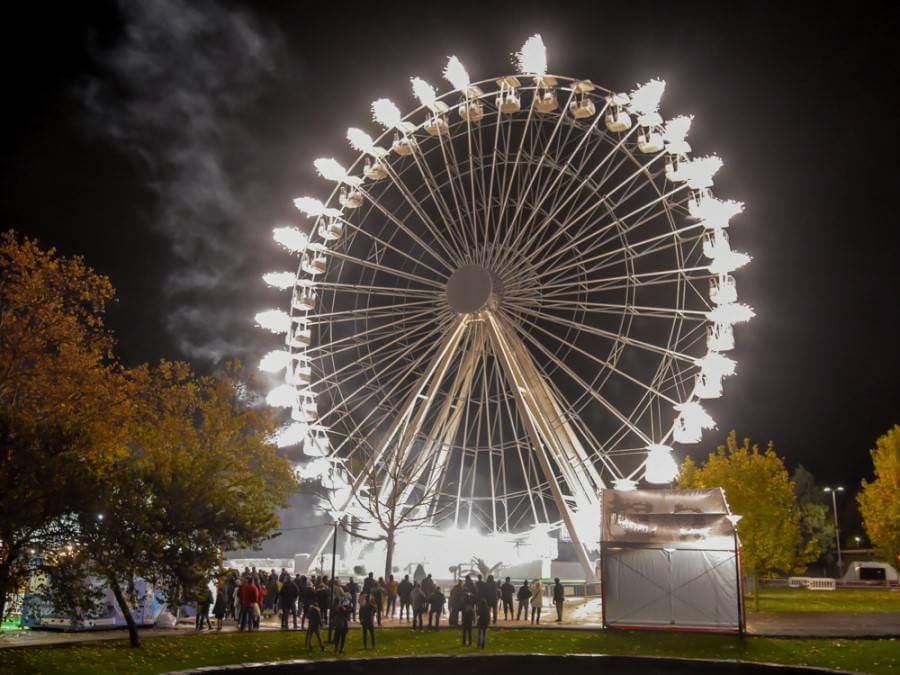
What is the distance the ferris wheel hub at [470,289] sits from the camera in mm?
30141

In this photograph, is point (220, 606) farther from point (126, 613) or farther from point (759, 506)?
point (759, 506)

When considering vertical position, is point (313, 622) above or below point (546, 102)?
below

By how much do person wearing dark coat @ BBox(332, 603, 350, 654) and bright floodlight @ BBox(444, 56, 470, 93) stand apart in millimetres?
20361

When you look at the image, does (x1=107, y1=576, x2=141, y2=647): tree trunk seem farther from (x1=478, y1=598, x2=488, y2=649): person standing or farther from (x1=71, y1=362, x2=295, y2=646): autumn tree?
(x1=478, y1=598, x2=488, y2=649): person standing

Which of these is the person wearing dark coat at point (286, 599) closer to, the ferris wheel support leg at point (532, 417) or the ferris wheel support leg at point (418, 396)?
the ferris wheel support leg at point (418, 396)

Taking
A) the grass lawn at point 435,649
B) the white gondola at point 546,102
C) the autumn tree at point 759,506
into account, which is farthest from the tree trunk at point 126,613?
the autumn tree at point 759,506

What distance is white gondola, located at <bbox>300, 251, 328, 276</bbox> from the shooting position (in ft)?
110

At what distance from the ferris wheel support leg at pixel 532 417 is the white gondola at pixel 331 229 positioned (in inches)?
296

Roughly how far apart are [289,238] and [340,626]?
18757 mm

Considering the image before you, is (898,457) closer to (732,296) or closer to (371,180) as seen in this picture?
(732,296)

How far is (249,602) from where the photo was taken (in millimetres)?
22328

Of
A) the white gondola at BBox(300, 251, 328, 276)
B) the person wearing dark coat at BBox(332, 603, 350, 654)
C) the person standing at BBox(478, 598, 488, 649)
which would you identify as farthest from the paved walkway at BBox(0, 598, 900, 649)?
the white gondola at BBox(300, 251, 328, 276)

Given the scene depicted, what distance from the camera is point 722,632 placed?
814 inches

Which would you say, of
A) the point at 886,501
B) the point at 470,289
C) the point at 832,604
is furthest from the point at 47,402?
the point at 886,501
